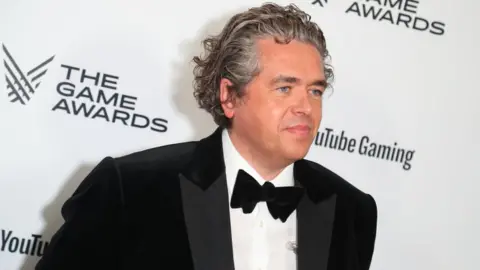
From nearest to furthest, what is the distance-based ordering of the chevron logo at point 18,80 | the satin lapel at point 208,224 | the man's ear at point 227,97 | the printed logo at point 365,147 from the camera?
the satin lapel at point 208,224 → the man's ear at point 227,97 → the chevron logo at point 18,80 → the printed logo at point 365,147

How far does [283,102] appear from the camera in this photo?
154cm

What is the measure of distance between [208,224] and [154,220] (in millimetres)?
118

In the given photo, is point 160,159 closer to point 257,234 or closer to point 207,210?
point 207,210

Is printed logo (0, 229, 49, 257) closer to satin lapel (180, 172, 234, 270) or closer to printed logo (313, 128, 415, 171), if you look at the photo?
satin lapel (180, 172, 234, 270)

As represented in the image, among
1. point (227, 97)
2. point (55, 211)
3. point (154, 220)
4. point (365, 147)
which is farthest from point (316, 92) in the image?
point (55, 211)

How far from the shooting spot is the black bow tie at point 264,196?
5.14ft

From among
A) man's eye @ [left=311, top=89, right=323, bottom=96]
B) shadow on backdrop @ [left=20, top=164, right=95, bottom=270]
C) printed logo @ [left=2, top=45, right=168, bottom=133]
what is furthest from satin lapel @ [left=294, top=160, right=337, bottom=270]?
shadow on backdrop @ [left=20, top=164, right=95, bottom=270]

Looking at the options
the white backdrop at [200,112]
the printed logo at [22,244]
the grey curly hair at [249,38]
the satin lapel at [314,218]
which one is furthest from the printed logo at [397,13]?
the printed logo at [22,244]

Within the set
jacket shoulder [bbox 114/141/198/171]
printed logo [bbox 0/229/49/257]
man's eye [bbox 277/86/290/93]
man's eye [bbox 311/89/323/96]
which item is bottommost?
printed logo [bbox 0/229/49/257]

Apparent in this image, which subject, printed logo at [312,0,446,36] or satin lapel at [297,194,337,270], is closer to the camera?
satin lapel at [297,194,337,270]

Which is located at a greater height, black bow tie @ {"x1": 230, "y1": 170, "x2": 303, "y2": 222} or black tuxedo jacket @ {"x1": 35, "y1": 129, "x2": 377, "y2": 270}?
black bow tie @ {"x1": 230, "y1": 170, "x2": 303, "y2": 222}

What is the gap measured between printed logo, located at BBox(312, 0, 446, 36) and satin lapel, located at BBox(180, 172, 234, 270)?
85cm

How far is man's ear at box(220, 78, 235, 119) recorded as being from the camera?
1.63m

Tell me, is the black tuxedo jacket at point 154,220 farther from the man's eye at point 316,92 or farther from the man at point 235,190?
the man's eye at point 316,92
